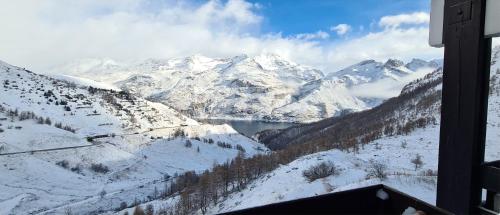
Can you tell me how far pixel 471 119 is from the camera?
126 inches

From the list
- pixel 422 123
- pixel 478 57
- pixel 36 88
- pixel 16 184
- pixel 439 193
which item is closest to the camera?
pixel 478 57

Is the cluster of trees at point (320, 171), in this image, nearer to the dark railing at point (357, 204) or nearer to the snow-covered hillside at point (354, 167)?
the snow-covered hillside at point (354, 167)

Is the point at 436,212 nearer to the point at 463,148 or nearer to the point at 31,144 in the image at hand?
the point at 463,148

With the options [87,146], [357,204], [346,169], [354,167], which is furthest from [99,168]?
[357,204]

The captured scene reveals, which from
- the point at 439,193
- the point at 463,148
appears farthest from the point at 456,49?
the point at 439,193

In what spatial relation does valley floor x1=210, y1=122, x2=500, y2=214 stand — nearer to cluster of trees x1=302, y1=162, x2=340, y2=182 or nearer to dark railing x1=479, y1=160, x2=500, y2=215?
cluster of trees x1=302, y1=162, x2=340, y2=182

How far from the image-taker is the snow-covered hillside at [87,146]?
75250 millimetres

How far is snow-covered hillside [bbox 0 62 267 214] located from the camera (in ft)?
247

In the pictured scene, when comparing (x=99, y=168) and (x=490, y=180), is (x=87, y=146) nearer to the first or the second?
(x=99, y=168)

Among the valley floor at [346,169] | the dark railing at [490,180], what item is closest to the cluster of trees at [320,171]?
the valley floor at [346,169]

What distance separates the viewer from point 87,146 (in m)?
104

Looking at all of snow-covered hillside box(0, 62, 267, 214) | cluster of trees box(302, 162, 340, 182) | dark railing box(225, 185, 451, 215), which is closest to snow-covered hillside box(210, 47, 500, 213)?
cluster of trees box(302, 162, 340, 182)

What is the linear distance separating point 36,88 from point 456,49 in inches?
6705

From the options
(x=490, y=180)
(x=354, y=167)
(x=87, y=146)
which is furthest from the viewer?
(x=87, y=146)
